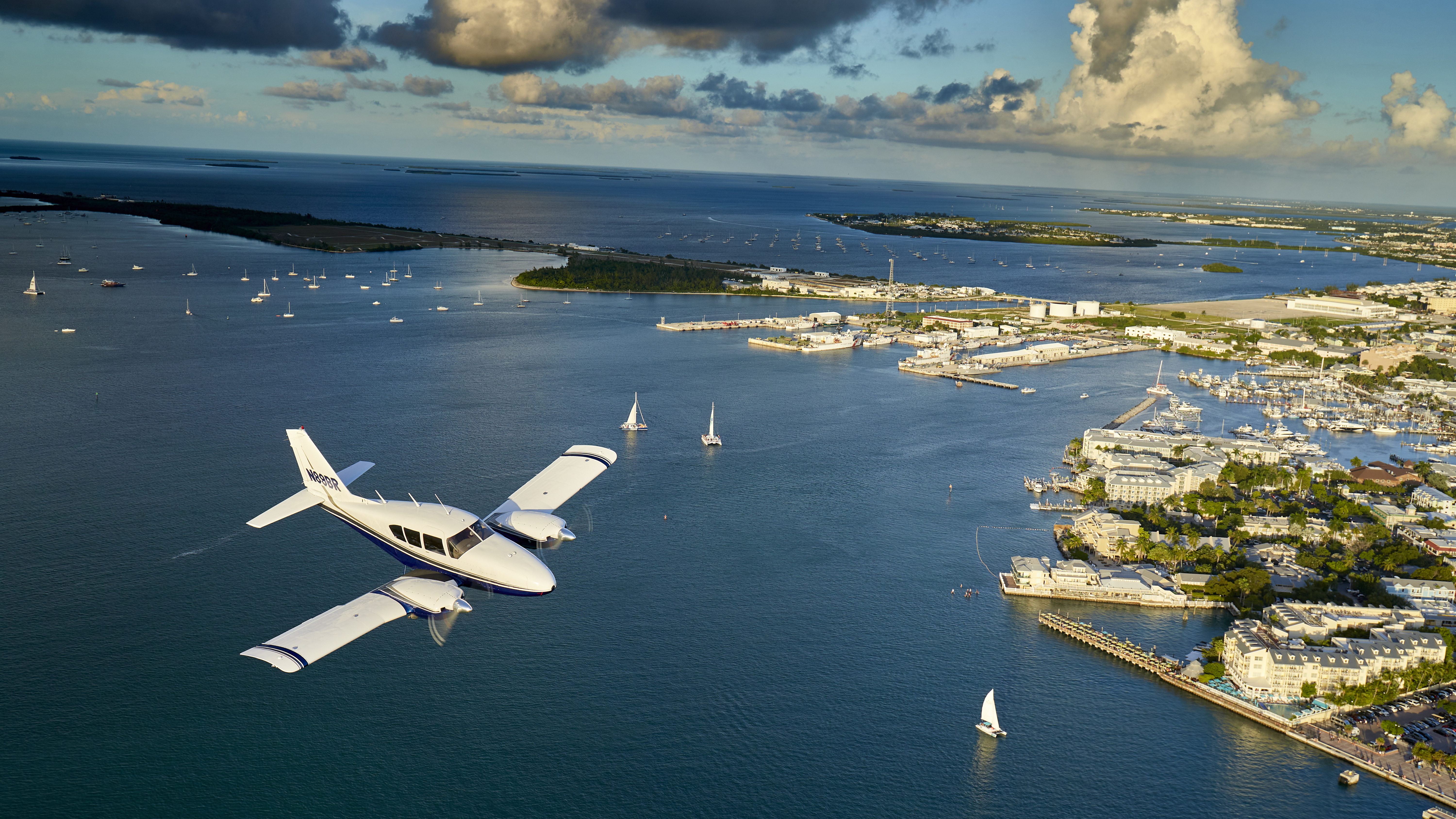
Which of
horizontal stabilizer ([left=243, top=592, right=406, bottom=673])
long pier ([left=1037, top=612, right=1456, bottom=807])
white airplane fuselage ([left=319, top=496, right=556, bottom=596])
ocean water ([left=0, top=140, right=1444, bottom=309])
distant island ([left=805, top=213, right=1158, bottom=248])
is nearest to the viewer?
horizontal stabilizer ([left=243, top=592, right=406, bottom=673])

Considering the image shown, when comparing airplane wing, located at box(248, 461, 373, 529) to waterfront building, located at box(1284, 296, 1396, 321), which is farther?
waterfront building, located at box(1284, 296, 1396, 321)

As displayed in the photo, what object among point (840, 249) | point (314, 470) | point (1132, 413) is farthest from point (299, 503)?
point (840, 249)

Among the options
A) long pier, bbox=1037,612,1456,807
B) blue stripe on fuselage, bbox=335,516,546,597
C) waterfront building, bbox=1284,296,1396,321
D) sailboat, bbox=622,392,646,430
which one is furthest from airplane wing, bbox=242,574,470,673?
waterfront building, bbox=1284,296,1396,321

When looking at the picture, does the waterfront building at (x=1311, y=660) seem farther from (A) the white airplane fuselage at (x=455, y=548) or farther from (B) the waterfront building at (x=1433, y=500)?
(A) the white airplane fuselage at (x=455, y=548)

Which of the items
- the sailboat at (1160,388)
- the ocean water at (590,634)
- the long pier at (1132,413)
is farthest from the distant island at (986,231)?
the ocean water at (590,634)

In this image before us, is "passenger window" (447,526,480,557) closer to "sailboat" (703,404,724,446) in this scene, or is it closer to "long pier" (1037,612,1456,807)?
"long pier" (1037,612,1456,807)
